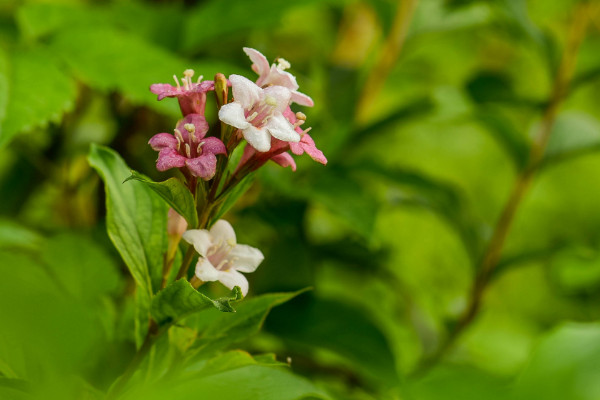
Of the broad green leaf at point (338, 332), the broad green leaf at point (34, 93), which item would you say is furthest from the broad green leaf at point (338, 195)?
the broad green leaf at point (34, 93)

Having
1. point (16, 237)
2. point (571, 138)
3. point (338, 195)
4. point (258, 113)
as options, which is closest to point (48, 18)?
point (16, 237)

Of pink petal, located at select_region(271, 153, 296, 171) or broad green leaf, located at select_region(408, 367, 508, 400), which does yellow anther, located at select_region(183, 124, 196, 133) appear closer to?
pink petal, located at select_region(271, 153, 296, 171)

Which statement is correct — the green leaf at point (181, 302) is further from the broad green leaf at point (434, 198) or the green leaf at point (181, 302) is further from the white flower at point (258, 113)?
the broad green leaf at point (434, 198)

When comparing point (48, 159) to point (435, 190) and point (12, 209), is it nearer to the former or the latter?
point (12, 209)

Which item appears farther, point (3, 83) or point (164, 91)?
point (3, 83)

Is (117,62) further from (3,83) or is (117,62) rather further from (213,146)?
(213,146)

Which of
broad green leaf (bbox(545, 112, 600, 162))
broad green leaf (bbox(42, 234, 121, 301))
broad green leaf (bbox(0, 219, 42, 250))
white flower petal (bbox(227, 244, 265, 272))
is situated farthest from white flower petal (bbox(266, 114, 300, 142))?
broad green leaf (bbox(545, 112, 600, 162))

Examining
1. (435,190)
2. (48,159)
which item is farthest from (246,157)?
(48,159)
